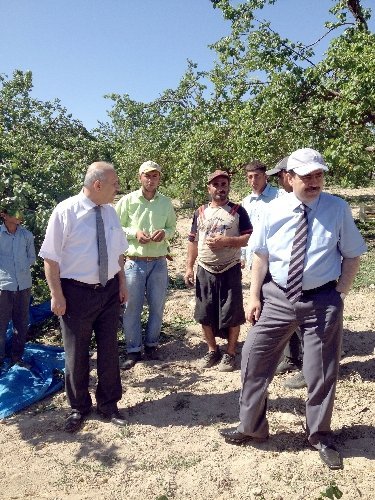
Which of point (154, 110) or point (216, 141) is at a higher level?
point (154, 110)

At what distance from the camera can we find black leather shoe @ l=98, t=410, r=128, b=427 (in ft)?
11.5

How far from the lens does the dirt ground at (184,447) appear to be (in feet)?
9.04

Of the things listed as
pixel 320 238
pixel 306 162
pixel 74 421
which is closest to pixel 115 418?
pixel 74 421

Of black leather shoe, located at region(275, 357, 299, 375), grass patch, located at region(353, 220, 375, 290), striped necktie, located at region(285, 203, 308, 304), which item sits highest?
striped necktie, located at region(285, 203, 308, 304)

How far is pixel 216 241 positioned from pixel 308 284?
1.39 metres

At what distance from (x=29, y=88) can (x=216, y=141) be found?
1143 cm

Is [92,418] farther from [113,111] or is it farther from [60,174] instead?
[113,111]

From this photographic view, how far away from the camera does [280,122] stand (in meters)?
8.92

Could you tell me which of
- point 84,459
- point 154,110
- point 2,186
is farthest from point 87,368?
point 154,110

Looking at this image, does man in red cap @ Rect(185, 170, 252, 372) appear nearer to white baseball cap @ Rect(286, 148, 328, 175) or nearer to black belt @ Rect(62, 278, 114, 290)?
black belt @ Rect(62, 278, 114, 290)

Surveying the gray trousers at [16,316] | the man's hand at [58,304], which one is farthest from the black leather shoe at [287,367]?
the gray trousers at [16,316]

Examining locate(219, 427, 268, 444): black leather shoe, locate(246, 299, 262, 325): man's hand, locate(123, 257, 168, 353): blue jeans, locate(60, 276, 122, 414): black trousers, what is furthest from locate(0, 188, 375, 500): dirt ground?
locate(246, 299, 262, 325): man's hand

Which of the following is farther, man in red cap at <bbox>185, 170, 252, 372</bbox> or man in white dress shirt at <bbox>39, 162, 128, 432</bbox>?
man in red cap at <bbox>185, 170, 252, 372</bbox>

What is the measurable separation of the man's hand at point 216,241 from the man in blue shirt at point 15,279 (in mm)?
1844
